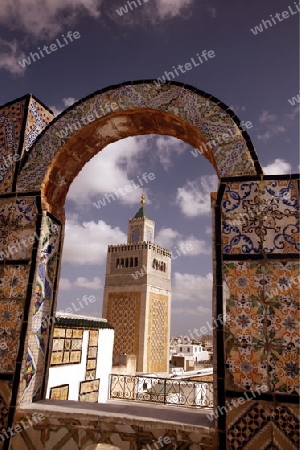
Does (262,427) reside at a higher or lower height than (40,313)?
lower

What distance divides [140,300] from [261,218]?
2392 cm

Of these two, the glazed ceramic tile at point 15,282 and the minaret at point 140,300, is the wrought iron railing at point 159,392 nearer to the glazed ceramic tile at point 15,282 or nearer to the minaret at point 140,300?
the glazed ceramic tile at point 15,282

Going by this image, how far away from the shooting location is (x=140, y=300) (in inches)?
1031

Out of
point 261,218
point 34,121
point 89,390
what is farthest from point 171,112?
point 89,390

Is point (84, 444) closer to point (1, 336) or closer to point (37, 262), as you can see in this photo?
point (1, 336)

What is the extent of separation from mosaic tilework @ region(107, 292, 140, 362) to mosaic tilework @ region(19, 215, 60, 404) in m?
21.6

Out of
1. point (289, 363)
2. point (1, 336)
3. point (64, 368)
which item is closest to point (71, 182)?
point (1, 336)

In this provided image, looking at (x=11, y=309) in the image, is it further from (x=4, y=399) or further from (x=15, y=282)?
(x=4, y=399)

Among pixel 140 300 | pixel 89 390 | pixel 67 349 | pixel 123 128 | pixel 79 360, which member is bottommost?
pixel 89 390

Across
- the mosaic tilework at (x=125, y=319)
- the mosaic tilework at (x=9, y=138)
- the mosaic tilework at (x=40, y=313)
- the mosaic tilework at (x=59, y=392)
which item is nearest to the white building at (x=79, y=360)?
the mosaic tilework at (x=59, y=392)

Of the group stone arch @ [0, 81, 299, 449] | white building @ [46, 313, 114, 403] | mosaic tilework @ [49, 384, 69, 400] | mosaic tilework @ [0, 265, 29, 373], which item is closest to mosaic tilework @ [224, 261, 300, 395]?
stone arch @ [0, 81, 299, 449]

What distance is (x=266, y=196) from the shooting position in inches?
124

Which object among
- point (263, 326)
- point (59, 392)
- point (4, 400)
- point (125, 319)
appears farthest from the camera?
point (125, 319)

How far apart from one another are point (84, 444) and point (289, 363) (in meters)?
1.96
